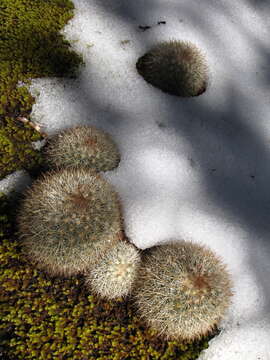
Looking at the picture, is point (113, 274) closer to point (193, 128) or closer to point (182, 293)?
point (182, 293)

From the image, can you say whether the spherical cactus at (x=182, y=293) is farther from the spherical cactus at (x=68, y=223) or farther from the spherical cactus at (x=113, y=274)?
the spherical cactus at (x=68, y=223)

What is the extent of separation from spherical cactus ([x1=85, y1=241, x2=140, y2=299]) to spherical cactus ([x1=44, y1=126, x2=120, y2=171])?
841 mm

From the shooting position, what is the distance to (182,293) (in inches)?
95.4

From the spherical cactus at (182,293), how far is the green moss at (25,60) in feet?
5.30

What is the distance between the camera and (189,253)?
2670mm

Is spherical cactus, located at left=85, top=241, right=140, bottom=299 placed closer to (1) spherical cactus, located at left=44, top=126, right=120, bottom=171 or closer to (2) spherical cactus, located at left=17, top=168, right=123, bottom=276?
(2) spherical cactus, located at left=17, top=168, right=123, bottom=276

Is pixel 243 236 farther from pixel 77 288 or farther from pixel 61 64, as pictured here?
pixel 61 64

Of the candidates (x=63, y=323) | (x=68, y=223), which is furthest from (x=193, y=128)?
(x=63, y=323)

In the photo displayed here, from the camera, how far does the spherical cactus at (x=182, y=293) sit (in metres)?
2.43

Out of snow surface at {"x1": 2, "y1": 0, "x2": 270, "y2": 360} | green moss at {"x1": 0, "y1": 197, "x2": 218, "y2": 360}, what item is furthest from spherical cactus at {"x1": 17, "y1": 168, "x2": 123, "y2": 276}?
snow surface at {"x1": 2, "y1": 0, "x2": 270, "y2": 360}

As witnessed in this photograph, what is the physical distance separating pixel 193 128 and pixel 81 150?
1.51m

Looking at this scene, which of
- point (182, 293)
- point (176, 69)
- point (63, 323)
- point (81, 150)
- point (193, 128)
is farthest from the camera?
point (176, 69)

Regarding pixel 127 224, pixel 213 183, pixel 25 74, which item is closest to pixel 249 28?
pixel 213 183

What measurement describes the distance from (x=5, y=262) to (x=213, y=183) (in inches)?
84.8
